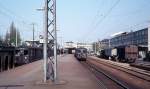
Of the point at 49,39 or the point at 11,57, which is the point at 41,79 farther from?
the point at 11,57

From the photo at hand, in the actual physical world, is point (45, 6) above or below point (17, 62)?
above

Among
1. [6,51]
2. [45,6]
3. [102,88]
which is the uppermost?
[45,6]

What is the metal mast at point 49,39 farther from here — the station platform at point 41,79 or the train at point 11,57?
the train at point 11,57

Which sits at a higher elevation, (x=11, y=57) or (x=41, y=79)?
(x=11, y=57)

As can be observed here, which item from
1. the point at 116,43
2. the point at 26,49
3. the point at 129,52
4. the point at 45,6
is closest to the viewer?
the point at 45,6

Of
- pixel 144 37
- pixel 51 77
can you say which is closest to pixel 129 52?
pixel 51 77

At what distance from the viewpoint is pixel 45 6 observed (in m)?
17.5

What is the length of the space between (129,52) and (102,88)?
3887 cm

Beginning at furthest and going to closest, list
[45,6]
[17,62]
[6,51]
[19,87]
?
[17,62], [6,51], [45,6], [19,87]

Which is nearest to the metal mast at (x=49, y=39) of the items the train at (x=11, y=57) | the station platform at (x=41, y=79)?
the station platform at (x=41, y=79)

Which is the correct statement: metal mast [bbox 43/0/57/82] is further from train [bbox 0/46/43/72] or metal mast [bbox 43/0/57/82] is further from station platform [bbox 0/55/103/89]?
train [bbox 0/46/43/72]

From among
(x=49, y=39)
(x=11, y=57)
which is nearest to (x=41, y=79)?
(x=49, y=39)

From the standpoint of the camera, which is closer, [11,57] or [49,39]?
[49,39]

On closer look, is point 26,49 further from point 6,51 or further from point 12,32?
point 12,32
